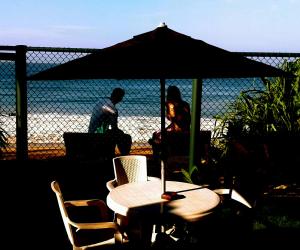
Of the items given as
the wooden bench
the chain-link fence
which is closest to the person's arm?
the chain-link fence

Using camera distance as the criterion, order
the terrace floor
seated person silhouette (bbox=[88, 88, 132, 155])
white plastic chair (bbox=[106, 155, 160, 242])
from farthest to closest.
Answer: seated person silhouette (bbox=[88, 88, 132, 155]) → white plastic chair (bbox=[106, 155, 160, 242]) → the terrace floor

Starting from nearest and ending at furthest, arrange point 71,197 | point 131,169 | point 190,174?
point 131,169 → point 190,174 → point 71,197

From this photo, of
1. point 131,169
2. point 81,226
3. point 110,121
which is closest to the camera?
point 81,226

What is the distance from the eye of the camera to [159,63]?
3318mm

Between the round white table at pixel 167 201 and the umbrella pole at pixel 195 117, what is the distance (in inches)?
64.8

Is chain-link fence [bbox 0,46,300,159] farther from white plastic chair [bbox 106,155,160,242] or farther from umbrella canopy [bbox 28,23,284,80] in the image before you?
umbrella canopy [bbox 28,23,284,80]

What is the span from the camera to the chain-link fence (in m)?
7.11

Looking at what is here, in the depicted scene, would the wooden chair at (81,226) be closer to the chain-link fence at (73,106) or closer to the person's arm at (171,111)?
the chain-link fence at (73,106)

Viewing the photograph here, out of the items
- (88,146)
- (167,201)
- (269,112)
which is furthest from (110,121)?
(167,201)

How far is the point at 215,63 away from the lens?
3436 mm

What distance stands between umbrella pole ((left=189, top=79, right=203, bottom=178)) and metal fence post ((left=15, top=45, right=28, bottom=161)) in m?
2.27

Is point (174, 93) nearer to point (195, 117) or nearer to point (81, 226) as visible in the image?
point (195, 117)

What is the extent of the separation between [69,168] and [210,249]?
3386 millimetres

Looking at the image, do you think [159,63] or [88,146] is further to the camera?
[88,146]
